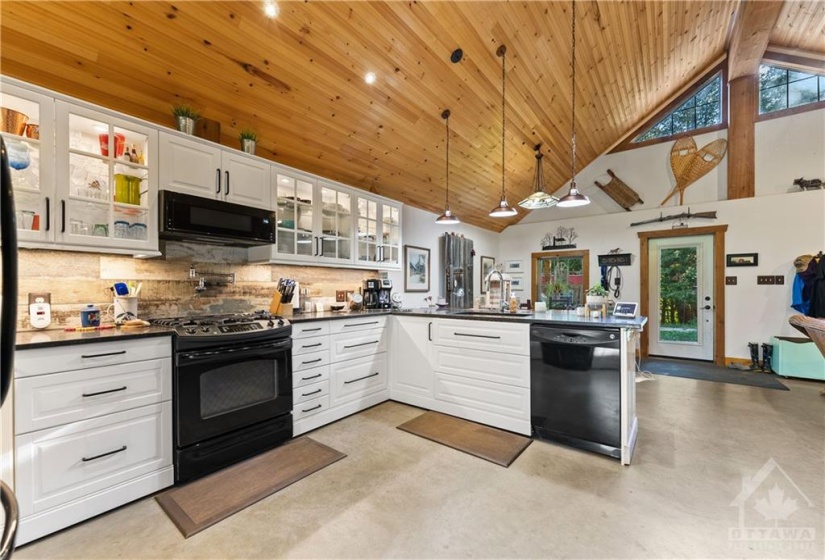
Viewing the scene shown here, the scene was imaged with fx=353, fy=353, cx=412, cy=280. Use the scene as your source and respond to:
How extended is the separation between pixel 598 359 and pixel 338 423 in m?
2.23

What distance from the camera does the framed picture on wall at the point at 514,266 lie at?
7.49m

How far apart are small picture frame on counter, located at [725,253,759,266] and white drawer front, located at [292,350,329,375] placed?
616 centimetres

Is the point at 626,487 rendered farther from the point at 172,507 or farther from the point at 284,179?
the point at 284,179

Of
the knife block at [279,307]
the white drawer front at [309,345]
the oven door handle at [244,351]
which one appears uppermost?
the knife block at [279,307]

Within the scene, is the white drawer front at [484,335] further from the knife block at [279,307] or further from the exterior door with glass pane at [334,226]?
the knife block at [279,307]

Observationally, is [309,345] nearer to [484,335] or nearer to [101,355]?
[101,355]

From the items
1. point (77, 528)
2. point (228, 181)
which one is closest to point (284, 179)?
point (228, 181)

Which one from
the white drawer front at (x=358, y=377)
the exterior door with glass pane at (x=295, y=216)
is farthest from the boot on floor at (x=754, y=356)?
the exterior door with glass pane at (x=295, y=216)

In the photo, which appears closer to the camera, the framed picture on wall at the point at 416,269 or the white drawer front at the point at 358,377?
the white drawer front at the point at 358,377

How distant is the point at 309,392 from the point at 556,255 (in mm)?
5775

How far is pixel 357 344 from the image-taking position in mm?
3428

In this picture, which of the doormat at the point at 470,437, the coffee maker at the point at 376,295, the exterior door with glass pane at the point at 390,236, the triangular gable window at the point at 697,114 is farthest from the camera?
the triangular gable window at the point at 697,114

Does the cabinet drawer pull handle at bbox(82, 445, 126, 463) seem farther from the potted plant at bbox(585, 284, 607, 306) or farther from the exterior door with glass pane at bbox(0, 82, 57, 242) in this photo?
the potted plant at bbox(585, 284, 607, 306)

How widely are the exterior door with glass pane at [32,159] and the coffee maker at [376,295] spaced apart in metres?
2.73
